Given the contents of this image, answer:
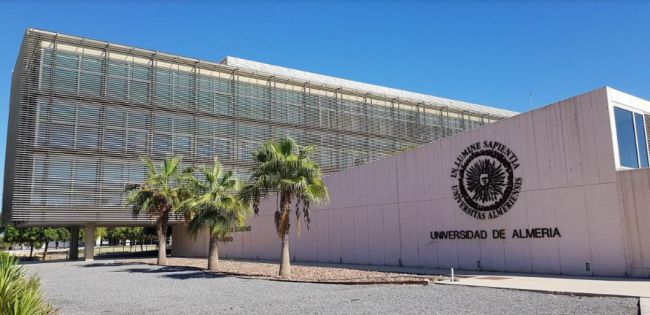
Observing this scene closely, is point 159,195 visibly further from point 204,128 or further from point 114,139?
point 204,128

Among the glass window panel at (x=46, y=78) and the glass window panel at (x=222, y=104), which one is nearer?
the glass window panel at (x=46, y=78)

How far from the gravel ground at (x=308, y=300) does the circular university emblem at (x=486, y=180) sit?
233 inches

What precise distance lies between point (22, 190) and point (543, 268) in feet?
120

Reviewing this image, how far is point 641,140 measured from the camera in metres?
18.7

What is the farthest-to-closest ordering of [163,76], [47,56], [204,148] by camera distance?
[204,148] < [163,76] < [47,56]

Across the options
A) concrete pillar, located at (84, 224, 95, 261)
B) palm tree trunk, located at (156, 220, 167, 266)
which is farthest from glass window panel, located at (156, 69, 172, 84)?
palm tree trunk, located at (156, 220, 167, 266)

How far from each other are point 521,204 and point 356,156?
36743 millimetres

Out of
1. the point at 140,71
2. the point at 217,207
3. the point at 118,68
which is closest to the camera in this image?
the point at 217,207

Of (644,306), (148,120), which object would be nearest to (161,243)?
(148,120)

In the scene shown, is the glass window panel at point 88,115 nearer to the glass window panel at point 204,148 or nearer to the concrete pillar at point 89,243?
the concrete pillar at point 89,243

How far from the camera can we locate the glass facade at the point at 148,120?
40.2m

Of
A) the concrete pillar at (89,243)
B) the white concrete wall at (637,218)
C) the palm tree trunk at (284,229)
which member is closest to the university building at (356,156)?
the white concrete wall at (637,218)

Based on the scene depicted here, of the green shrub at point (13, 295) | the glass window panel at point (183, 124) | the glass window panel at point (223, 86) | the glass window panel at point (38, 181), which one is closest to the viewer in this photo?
the green shrub at point (13, 295)

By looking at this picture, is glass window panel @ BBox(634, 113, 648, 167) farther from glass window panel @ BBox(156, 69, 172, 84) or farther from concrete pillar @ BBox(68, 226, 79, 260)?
concrete pillar @ BBox(68, 226, 79, 260)
